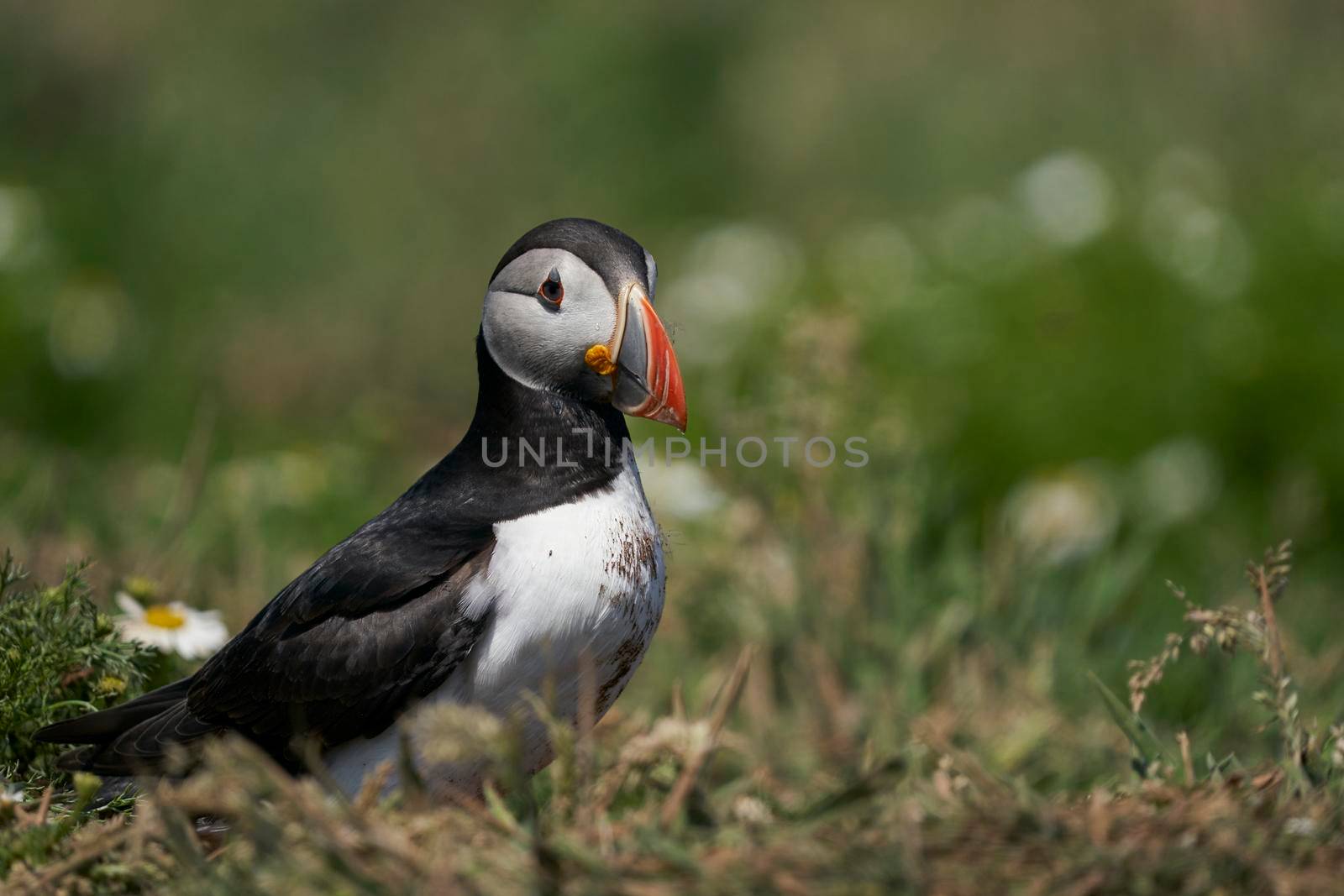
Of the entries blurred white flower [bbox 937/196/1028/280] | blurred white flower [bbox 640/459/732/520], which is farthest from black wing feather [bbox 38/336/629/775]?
blurred white flower [bbox 937/196/1028/280]

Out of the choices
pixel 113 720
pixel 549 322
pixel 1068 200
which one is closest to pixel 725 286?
pixel 1068 200

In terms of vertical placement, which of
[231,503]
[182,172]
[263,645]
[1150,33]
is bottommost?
[263,645]

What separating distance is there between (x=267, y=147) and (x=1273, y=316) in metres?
6.06

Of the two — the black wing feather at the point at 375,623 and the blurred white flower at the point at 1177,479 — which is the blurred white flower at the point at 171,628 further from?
the blurred white flower at the point at 1177,479

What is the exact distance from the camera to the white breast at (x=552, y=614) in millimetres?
3113

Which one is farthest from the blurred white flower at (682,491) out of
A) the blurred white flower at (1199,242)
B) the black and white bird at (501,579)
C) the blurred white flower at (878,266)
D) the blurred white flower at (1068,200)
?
the blurred white flower at (1199,242)

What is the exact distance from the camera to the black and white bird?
3143 mm

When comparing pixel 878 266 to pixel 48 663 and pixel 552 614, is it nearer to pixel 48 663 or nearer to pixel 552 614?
pixel 552 614

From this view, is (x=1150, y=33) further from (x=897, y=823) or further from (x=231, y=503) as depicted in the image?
(x=897, y=823)

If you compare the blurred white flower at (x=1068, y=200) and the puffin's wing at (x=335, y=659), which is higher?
the blurred white flower at (x=1068, y=200)

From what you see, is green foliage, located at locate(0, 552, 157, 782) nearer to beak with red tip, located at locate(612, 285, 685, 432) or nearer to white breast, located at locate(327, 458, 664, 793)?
white breast, located at locate(327, 458, 664, 793)

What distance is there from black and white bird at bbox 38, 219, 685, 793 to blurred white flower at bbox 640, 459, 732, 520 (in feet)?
7.18

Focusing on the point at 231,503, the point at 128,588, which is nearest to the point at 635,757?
the point at 128,588

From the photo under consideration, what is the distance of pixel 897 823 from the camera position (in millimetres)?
2355
